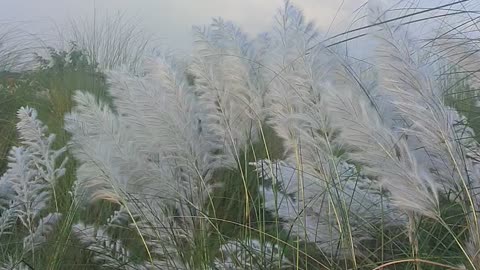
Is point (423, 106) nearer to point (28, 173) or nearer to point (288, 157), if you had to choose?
point (288, 157)

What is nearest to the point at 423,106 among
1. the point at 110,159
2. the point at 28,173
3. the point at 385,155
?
the point at 385,155

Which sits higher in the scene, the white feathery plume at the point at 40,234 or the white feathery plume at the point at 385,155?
the white feathery plume at the point at 385,155

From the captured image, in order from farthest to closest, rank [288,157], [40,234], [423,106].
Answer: [40,234] → [288,157] → [423,106]

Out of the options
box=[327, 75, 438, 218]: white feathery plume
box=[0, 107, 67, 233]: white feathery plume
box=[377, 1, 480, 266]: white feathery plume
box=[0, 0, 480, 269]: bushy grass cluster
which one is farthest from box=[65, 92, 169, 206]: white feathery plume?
box=[377, 1, 480, 266]: white feathery plume

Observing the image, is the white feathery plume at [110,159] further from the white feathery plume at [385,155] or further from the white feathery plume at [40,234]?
the white feathery plume at [385,155]

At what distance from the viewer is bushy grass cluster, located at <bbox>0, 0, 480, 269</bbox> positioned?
1.54 meters

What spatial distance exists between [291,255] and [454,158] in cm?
63

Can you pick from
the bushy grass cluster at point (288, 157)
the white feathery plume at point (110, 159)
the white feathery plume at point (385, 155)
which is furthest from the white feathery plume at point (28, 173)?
the white feathery plume at point (385, 155)

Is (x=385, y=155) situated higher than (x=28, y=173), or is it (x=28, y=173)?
(x=385, y=155)

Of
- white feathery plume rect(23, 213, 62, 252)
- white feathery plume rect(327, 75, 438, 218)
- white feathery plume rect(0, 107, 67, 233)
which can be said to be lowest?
white feathery plume rect(23, 213, 62, 252)

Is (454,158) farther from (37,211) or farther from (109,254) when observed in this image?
(37,211)

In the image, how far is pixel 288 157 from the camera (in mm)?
1974

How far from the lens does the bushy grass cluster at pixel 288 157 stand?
1.54 m

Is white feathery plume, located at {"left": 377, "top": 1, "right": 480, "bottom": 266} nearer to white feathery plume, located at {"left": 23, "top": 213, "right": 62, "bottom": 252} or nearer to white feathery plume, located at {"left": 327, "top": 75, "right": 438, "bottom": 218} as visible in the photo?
white feathery plume, located at {"left": 327, "top": 75, "right": 438, "bottom": 218}
